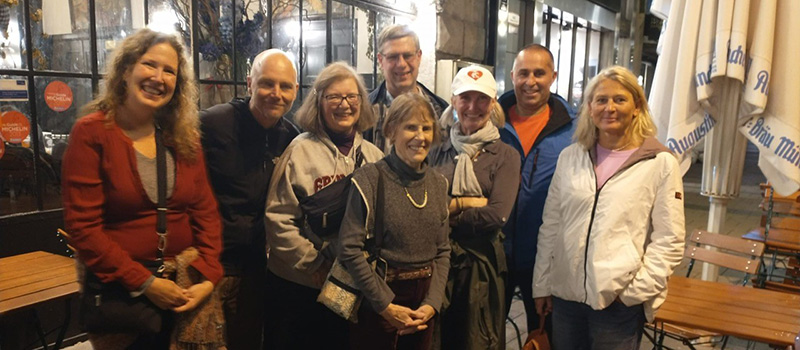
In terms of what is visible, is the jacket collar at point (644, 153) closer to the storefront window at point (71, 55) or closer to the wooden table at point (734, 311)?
the wooden table at point (734, 311)

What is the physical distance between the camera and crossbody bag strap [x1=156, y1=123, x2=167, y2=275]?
6.27 feet

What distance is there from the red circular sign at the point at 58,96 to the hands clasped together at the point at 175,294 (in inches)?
86.2

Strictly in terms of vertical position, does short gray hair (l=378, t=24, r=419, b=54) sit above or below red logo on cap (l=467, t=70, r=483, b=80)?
above

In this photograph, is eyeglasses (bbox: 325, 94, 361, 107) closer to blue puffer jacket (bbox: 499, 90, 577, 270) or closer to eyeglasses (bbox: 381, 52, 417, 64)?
eyeglasses (bbox: 381, 52, 417, 64)

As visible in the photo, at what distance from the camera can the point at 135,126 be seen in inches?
75.7

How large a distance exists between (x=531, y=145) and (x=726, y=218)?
7.67 meters

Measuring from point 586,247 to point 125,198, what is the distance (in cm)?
180

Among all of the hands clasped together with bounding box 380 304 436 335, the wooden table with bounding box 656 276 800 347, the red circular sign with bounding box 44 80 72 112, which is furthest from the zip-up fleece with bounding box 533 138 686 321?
the red circular sign with bounding box 44 80 72 112

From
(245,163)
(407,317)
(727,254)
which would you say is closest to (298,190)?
(245,163)

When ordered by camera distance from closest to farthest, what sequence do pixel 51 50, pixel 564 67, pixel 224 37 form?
pixel 51 50 → pixel 224 37 → pixel 564 67

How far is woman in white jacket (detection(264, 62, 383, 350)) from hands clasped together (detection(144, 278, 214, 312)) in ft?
1.26

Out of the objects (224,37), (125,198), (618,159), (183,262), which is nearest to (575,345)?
(618,159)

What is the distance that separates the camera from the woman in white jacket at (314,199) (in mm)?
2332

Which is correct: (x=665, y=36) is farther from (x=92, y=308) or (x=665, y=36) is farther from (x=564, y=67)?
(x=564, y=67)
